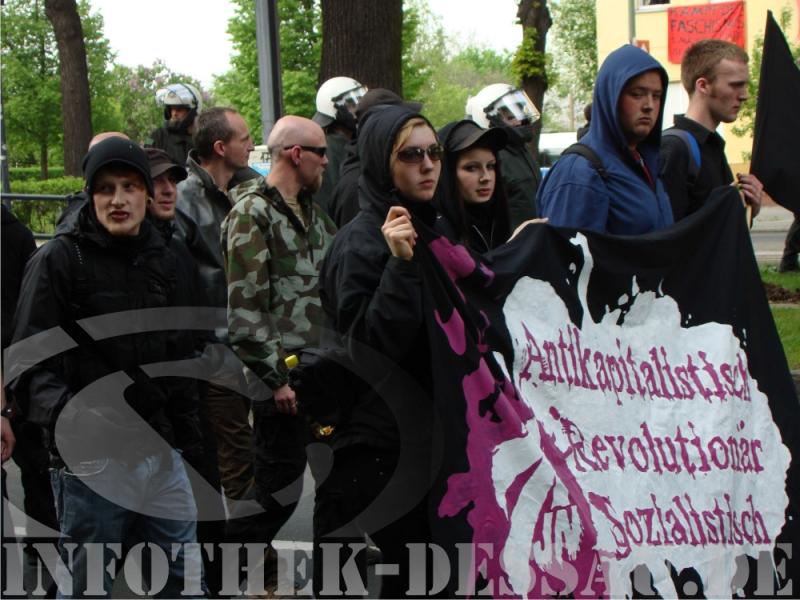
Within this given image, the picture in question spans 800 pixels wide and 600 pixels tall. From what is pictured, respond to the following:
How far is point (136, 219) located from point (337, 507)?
1.23 metres

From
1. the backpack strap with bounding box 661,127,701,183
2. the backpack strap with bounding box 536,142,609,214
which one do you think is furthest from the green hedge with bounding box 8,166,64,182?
the backpack strap with bounding box 536,142,609,214

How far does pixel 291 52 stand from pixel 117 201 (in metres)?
47.7

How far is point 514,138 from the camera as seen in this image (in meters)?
7.09

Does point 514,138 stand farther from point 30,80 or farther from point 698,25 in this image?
point 30,80

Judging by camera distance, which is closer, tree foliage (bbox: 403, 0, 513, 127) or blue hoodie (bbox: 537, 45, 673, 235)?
blue hoodie (bbox: 537, 45, 673, 235)

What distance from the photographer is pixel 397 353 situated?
4125mm

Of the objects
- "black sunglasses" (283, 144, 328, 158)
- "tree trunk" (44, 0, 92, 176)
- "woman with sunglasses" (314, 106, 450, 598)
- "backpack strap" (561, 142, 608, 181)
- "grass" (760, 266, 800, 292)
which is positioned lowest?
"grass" (760, 266, 800, 292)

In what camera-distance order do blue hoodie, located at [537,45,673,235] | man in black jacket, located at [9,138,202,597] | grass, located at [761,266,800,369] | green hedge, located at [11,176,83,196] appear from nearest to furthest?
man in black jacket, located at [9,138,202,597], blue hoodie, located at [537,45,673,235], grass, located at [761,266,800,369], green hedge, located at [11,176,83,196]

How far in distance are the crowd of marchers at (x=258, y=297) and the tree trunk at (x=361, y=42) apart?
4.25 m

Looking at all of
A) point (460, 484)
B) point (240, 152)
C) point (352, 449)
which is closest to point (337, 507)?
point (352, 449)

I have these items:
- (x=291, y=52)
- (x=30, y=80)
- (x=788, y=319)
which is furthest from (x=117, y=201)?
(x=291, y=52)

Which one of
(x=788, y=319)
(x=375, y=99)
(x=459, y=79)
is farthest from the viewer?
(x=459, y=79)

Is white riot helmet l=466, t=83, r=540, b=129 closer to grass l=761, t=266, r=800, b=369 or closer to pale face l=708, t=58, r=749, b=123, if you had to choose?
pale face l=708, t=58, r=749, b=123

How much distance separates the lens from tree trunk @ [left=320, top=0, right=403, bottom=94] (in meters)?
10.9
